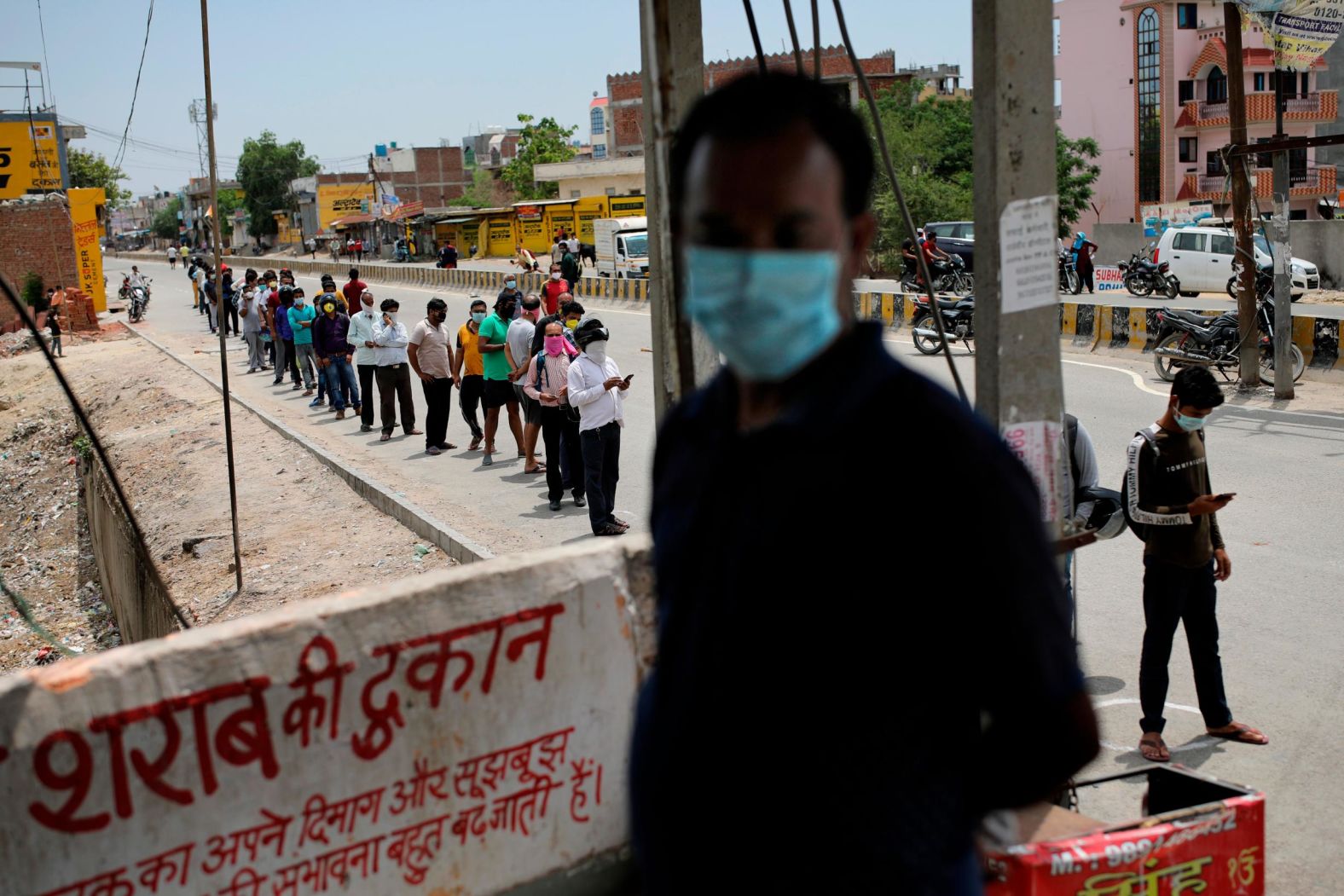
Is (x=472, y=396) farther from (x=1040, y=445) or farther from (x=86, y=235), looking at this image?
(x=86, y=235)

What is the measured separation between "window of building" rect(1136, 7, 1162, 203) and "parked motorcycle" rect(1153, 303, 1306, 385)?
35199 mm

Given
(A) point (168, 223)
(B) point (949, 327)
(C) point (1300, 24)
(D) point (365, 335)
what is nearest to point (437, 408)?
(D) point (365, 335)

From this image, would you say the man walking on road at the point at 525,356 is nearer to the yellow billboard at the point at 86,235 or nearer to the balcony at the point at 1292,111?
the yellow billboard at the point at 86,235

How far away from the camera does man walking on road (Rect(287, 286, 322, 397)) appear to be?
2031 centimetres

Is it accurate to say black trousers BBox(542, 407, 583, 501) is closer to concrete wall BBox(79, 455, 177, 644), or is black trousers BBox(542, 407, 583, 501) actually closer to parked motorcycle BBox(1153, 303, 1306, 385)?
concrete wall BBox(79, 455, 177, 644)

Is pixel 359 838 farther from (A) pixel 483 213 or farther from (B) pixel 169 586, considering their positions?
(A) pixel 483 213

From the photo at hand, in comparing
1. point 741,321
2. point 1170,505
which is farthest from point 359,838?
point 1170,505

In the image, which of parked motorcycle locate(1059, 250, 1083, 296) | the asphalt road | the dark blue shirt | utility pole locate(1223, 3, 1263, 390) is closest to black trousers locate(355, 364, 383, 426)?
the asphalt road

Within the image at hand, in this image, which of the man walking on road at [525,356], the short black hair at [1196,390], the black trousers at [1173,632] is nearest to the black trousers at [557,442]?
the man walking on road at [525,356]

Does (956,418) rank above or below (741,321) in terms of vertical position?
below

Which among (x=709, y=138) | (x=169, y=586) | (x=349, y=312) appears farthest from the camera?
(x=349, y=312)

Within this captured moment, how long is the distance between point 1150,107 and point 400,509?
148 ft

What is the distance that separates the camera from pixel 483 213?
62156mm

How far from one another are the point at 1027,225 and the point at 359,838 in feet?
9.53
